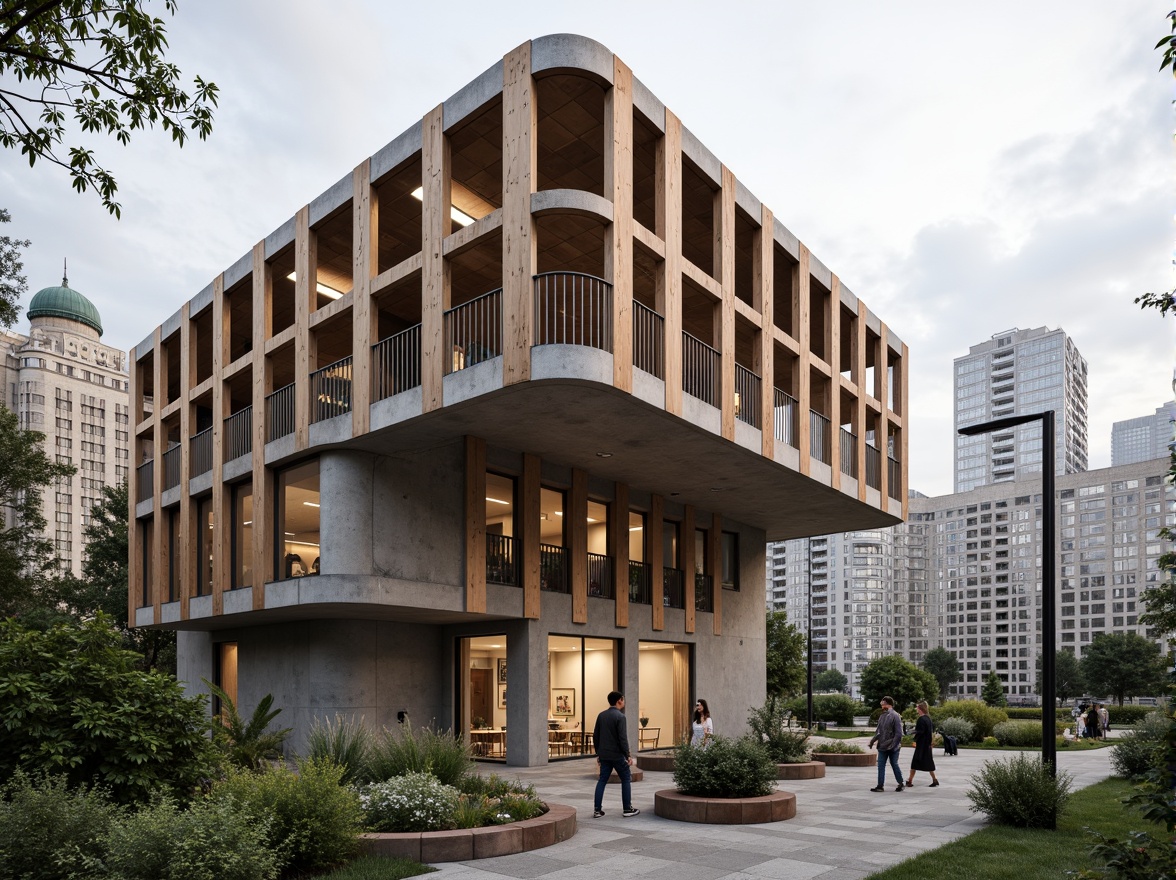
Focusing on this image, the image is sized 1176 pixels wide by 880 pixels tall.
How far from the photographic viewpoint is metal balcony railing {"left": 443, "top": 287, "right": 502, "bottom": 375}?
16.8m

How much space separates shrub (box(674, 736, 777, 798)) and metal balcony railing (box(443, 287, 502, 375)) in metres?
7.61

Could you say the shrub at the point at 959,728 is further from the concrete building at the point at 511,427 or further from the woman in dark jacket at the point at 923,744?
the woman in dark jacket at the point at 923,744

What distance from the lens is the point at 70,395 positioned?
111688 millimetres

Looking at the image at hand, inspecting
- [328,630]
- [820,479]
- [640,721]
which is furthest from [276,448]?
[820,479]

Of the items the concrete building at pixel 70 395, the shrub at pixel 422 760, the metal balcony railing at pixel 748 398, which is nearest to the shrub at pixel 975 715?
the metal balcony railing at pixel 748 398

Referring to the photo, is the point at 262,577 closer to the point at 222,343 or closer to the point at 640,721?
the point at 222,343

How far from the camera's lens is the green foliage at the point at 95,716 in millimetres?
9586

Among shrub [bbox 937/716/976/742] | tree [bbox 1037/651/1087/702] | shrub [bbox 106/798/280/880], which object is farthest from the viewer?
tree [bbox 1037/651/1087/702]

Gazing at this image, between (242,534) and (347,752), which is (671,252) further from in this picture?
(242,534)

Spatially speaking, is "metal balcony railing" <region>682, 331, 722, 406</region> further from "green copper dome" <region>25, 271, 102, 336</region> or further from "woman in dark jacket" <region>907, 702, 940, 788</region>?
"green copper dome" <region>25, 271, 102, 336</region>

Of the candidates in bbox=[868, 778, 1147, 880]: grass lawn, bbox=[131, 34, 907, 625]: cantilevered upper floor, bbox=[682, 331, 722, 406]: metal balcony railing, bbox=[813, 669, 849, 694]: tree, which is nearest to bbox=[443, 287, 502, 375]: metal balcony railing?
bbox=[131, 34, 907, 625]: cantilevered upper floor

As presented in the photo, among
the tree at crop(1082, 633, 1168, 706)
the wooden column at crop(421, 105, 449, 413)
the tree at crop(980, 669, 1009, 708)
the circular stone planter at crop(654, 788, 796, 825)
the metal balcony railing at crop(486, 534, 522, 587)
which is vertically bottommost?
the tree at crop(1082, 633, 1168, 706)

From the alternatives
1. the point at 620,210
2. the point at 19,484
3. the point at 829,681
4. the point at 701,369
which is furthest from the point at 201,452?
the point at 829,681

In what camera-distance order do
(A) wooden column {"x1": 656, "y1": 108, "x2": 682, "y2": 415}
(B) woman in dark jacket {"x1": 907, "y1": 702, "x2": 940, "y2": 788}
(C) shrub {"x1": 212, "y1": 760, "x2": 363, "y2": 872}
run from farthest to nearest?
(B) woman in dark jacket {"x1": 907, "y1": 702, "x2": 940, "y2": 788} < (A) wooden column {"x1": 656, "y1": 108, "x2": 682, "y2": 415} < (C) shrub {"x1": 212, "y1": 760, "x2": 363, "y2": 872}
